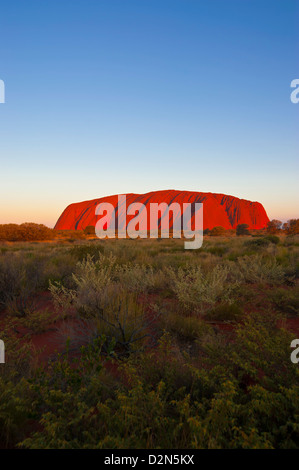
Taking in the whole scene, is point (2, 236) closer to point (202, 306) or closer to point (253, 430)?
point (202, 306)

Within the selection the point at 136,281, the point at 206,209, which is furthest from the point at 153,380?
the point at 206,209

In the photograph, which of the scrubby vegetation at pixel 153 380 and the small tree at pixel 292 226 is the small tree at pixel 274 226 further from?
the scrubby vegetation at pixel 153 380

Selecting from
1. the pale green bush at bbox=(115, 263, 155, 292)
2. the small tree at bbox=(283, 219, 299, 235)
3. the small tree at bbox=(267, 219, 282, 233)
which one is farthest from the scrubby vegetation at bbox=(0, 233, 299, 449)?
the small tree at bbox=(267, 219, 282, 233)

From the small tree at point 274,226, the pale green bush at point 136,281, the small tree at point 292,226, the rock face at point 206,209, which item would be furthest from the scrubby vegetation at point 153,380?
the rock face at point 206,209

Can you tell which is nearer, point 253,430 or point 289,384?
point 253,430

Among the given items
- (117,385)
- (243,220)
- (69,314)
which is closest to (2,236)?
(69,314)

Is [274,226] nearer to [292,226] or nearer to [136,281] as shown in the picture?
[292,226]

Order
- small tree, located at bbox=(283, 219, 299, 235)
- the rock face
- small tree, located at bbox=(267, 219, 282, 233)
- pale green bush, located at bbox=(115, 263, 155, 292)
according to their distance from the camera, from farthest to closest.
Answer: the rock face < small tree, located at bbox=(267, 219, 282, 233) < small tree, located at bbox=(283, 219, 299, 235) < pale green bush, located at bbox=(115, 263, 155, 292)

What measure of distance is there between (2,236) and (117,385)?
2886 centimetres

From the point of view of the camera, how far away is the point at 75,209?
298 ft

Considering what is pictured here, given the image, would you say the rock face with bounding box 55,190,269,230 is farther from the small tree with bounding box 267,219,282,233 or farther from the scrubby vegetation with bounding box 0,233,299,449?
the scrubby vegetation with bounding box 0,233,299,449

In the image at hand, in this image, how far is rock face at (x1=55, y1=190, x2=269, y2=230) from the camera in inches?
2825

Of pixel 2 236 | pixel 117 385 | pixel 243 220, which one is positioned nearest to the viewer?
pixel 117 385
